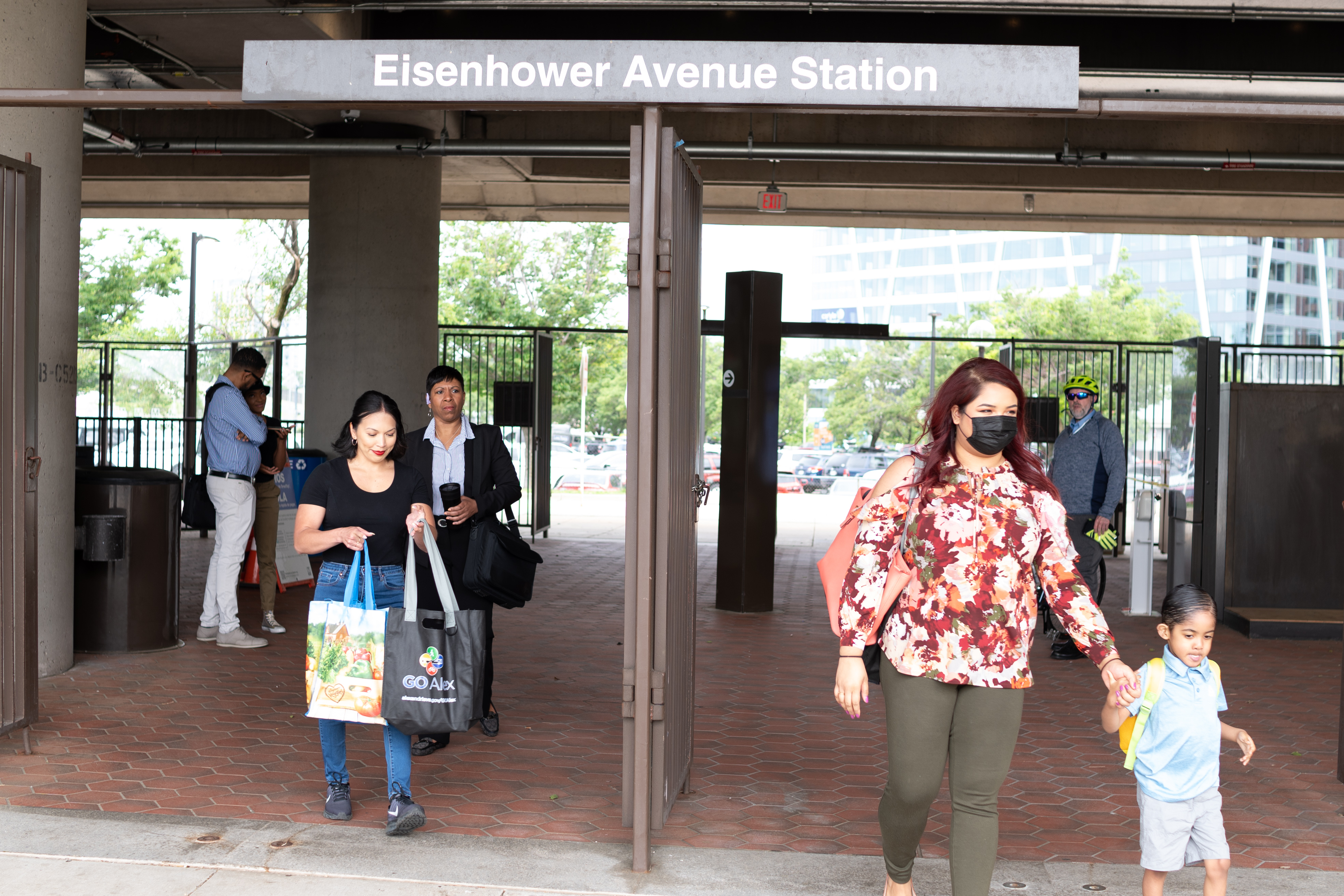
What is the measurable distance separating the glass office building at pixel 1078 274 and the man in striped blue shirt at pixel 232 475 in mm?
68743

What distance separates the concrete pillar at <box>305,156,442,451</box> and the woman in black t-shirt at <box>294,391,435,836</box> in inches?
314

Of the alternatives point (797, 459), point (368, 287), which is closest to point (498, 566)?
point (368, 287)

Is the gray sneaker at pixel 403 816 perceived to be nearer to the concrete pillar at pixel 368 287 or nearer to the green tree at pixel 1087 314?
the concrete pillar at pixel 368 287

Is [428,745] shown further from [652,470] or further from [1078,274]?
[1078,274]

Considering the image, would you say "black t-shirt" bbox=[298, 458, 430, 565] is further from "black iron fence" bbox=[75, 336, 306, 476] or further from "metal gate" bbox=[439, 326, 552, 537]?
"metal gate" bbox=[439, 326, 552, 537]

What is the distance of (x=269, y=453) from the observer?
370 inches

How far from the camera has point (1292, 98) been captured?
439 cm

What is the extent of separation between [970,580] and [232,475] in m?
5.89

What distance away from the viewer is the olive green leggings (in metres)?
3.46

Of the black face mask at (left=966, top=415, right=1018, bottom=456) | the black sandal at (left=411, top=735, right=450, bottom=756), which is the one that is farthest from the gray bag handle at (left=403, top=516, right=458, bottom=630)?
the black face mask at (left=966, top=415, right=1018, bottom=456)

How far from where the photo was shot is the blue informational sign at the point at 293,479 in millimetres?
11359

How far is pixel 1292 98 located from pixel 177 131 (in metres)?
12.8

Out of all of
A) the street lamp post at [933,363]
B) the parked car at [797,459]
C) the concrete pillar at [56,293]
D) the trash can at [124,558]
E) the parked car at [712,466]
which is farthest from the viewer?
the parked car at [797,459]

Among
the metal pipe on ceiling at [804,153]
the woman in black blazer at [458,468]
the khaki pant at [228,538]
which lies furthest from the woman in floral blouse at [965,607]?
the metal pipe on ceiling at [804,153]
